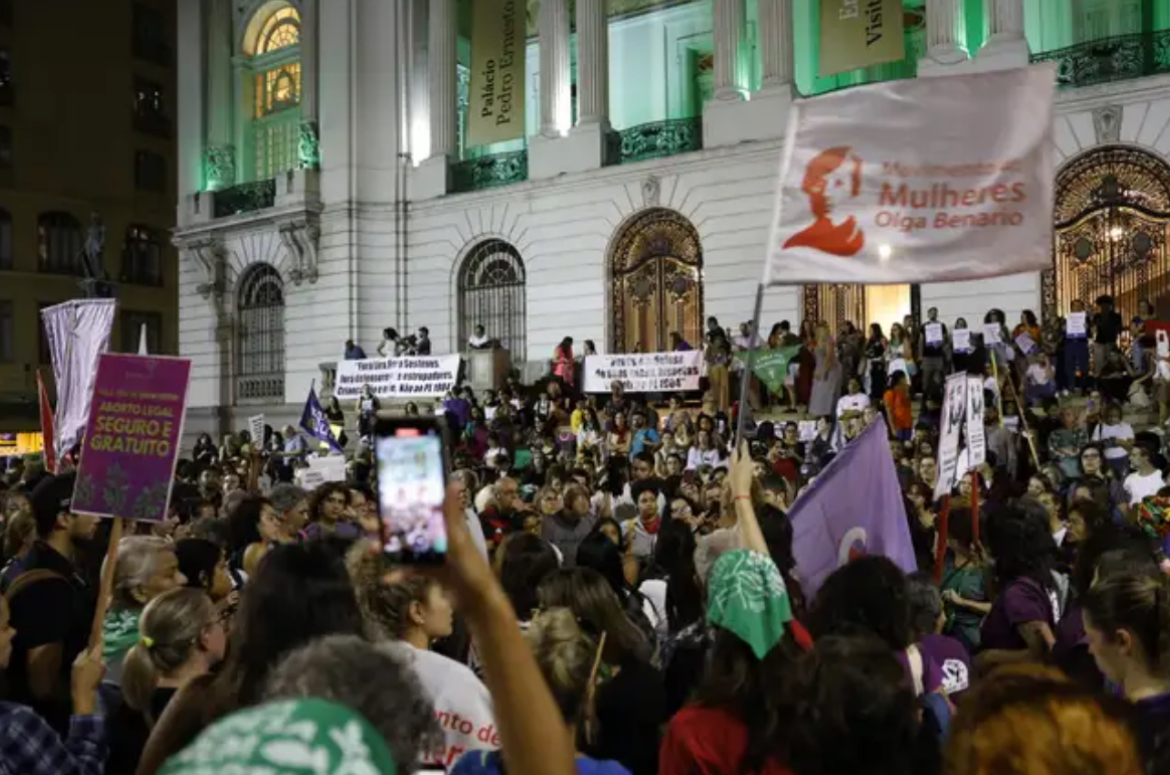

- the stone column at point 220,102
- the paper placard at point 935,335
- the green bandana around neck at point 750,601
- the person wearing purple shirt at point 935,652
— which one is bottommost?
the person wearing purple shirt at point 935,652

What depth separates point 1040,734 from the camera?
1.92 meters

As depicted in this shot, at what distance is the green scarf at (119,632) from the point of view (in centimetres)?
452

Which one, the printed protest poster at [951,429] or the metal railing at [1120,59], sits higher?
the metal railing at [1120,59]

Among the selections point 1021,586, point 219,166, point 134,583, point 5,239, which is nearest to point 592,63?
point 219,166

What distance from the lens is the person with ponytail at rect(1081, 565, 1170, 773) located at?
3275mm

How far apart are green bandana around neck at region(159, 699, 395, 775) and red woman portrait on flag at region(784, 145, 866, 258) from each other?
14.8ft

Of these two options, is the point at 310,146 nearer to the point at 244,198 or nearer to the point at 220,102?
the point at 244,198

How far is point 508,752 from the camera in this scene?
1.90m

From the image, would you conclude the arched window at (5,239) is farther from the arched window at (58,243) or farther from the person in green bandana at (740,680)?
the person in green bandana at (740,680)

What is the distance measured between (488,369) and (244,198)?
11417mm

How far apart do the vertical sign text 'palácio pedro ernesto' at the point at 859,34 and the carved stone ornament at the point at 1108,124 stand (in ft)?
12.8

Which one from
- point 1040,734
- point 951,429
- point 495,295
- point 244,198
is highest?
point 244,198

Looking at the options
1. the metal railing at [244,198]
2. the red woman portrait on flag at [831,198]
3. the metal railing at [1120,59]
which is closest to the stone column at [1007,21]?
the metal railing at [1120,59]

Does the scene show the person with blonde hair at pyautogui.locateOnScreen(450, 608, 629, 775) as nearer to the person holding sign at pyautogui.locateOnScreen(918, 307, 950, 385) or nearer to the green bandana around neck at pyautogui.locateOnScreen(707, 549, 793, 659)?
the green bandana around neck at pyautogui.locateOnScreen(707, 549, 793, 659)
